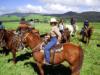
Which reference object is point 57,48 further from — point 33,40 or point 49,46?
point 33,40

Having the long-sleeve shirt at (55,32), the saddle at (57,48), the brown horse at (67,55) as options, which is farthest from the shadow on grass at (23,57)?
the long-sleeve shirt at (55,32)

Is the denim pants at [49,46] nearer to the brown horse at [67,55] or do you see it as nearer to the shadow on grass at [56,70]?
the brown horse at [67,55]

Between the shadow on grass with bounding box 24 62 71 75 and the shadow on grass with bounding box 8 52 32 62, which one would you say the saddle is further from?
the shadow on grass with bounding box 8 52 32 62

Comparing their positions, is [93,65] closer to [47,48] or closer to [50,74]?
[50,74]

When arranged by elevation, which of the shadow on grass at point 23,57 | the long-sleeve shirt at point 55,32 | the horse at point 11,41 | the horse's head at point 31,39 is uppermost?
the long-sleeve shirt at point 55,32

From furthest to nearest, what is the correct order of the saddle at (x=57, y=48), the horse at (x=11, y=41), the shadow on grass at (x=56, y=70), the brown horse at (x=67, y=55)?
1. the horse at (x=11, y=41)
2. the shadow on grass at (x=56, y=70)
3. the saddle at (x=57, y=48)
4. the brown horse at (x=67, y=55)

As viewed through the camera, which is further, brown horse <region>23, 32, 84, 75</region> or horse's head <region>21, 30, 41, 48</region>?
horse's head <region>21, 30, 41, 48</region>

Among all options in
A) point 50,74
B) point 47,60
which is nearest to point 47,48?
point 47,60

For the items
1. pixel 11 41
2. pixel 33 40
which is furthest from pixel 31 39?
pixel 11 41

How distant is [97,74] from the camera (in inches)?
517

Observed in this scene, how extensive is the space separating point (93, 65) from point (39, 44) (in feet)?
18.4

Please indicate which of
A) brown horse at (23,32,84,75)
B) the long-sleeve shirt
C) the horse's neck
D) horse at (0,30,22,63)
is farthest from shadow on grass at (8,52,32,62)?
the long-sleeve shirt

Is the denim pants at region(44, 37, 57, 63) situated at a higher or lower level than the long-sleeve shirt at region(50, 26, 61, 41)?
lower

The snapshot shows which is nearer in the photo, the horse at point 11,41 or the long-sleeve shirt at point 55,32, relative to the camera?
the long-sleeve shirt at point 55,32
